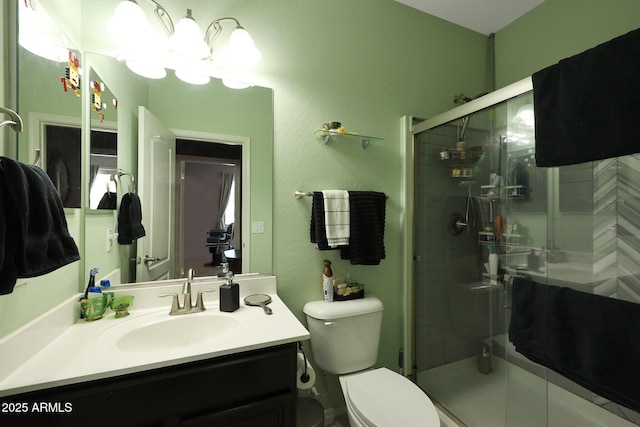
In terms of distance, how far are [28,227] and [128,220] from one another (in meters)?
0.60

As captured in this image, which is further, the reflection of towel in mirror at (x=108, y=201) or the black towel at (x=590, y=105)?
the reflection of towel in mirror at (x=108, y=201)

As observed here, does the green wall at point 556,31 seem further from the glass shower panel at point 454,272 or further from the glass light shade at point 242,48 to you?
the glass light shade at point 242,48

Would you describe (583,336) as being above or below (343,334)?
above

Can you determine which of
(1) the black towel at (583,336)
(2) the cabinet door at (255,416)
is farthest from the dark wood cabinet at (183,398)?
(1) the black towel at (583,336)

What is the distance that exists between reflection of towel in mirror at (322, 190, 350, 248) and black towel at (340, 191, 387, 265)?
0.12 ft

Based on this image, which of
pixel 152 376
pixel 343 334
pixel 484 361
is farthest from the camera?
pixel 484 361

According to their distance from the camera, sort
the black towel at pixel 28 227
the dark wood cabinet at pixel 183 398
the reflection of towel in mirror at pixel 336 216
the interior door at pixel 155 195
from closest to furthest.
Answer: the black towel at pixel 28 227 → the dark wood cabinet at pixel 183 398 → the interior door at pixel 155 195 → the reflection of towel in mirror at pixel 336 216

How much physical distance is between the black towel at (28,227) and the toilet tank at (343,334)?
3.41 ft

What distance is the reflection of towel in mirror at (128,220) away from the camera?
121cm

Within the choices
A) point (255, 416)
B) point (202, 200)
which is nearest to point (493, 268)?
point (255, 416)

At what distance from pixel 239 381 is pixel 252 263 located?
62 centimetres

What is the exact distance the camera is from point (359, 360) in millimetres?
1425

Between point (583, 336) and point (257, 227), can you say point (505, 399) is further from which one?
point (257, 227)

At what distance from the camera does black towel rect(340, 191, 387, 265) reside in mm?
1502
